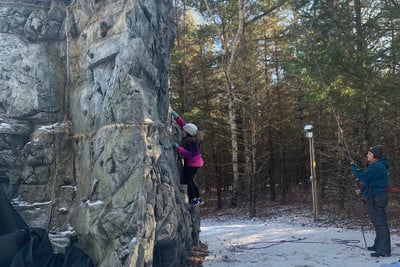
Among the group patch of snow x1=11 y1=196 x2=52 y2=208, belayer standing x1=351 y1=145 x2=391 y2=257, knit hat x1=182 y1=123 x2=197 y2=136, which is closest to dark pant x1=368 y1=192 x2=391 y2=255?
belayer standing x1=351 y1=145 x2=391 y2=257

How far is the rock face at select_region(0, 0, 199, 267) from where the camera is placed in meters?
4.55

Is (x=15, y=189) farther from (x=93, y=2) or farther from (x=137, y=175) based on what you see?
(x=93, y=2)

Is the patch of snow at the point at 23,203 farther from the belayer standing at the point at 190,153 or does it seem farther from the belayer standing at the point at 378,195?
the belayer standing at the point at 378,195

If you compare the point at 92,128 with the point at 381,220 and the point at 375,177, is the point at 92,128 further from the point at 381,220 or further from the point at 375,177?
the point at 381,220

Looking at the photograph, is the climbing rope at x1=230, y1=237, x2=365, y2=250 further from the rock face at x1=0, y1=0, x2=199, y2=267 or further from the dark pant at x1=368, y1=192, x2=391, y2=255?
the rock face at x1=0, y1=0, x2=199, y2=267

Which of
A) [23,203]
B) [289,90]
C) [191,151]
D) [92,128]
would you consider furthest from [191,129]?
[289,90]

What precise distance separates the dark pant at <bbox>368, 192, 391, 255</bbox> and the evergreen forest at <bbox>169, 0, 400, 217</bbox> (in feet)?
3.80

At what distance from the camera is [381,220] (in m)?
6.25

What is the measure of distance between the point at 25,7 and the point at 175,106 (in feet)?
36.7

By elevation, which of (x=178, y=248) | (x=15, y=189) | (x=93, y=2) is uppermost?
(x=93, y=2)

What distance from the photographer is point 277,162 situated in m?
17.9

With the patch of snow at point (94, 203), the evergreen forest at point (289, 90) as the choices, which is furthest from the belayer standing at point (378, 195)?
the patch of snow at point (94, 203)

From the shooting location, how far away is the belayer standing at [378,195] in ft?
20.4

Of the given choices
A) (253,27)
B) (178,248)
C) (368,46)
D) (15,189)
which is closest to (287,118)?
(253,27)
